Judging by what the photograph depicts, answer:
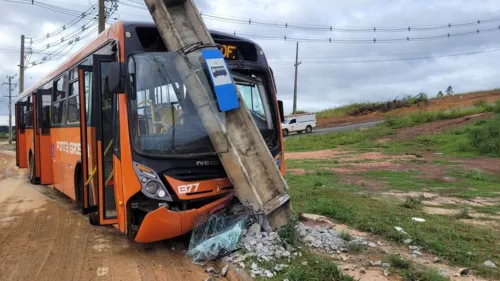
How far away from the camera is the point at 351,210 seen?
7.65 m

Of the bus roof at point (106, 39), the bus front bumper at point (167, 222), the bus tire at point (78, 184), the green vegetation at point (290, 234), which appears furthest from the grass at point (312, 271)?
the bus tire at point (78, 184)

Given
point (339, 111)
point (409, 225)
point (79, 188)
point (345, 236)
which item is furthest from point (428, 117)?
point (79, 188)

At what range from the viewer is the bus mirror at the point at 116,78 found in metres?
5.43

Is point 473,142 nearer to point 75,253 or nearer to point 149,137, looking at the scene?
point 149,137

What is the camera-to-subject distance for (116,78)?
214 inches

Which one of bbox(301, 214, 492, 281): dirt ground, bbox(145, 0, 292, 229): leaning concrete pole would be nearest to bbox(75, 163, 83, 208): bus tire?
bbox(145, 0, 292, 229): leaning concrete pole

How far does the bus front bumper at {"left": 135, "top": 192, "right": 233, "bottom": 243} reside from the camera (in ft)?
17.8

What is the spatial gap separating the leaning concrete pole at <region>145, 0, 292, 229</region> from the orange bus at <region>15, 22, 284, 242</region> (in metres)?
0.15

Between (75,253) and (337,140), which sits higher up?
(337,140)

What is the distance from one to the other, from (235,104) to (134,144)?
1418mm

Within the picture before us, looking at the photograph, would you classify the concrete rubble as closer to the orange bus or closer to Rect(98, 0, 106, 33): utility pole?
the orange bus

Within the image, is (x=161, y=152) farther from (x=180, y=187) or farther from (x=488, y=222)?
(x=488, y=222)

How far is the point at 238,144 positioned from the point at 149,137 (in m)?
1.18

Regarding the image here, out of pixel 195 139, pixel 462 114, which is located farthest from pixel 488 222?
pixel 462 114
